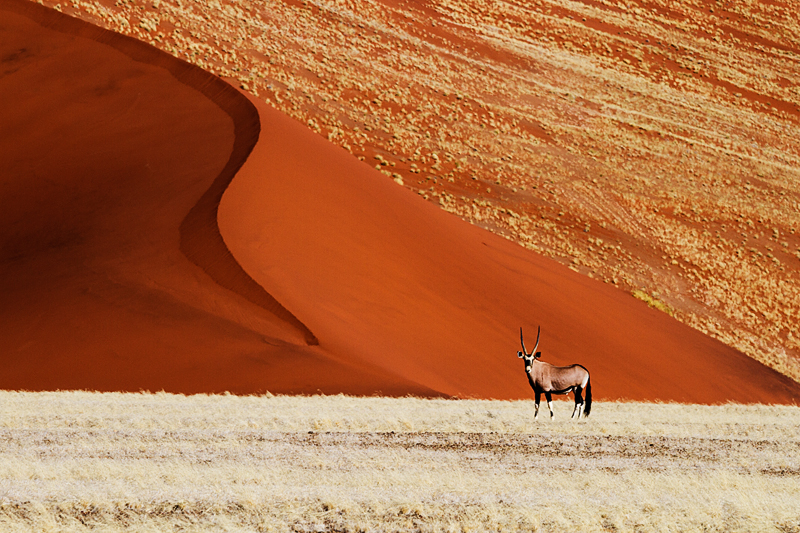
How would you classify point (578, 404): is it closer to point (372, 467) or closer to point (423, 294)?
point (372, 467)

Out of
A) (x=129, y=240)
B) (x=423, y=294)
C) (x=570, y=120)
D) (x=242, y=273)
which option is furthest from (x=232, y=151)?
(x=570, y=120)

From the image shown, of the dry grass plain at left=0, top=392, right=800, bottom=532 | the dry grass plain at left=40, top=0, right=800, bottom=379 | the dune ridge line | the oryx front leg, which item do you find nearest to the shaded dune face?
the dune ridge line

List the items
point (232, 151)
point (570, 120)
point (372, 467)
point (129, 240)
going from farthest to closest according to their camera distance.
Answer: point (570, 120) < point (232, 151) < point (129, 240) < point (372, 467)

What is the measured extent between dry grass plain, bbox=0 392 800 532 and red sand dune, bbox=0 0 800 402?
2.10 m

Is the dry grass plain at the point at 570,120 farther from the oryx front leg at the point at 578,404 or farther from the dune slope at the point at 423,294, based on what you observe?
the oryx front leg at the point at 578,404

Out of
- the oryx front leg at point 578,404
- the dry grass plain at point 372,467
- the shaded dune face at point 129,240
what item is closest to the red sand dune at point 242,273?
the shaded dune face at point 129,240

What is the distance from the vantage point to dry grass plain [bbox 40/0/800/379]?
34.7m

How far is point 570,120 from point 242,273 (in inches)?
1245

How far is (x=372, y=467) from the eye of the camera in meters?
8.57

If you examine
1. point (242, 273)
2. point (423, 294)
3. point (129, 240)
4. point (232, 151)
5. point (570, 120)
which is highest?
point (570, 120)

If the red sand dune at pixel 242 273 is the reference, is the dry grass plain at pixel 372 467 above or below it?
above

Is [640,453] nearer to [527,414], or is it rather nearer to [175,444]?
[527,414]

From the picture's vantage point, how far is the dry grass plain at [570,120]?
34.7 meters

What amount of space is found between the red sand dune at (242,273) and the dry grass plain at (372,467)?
210cm
